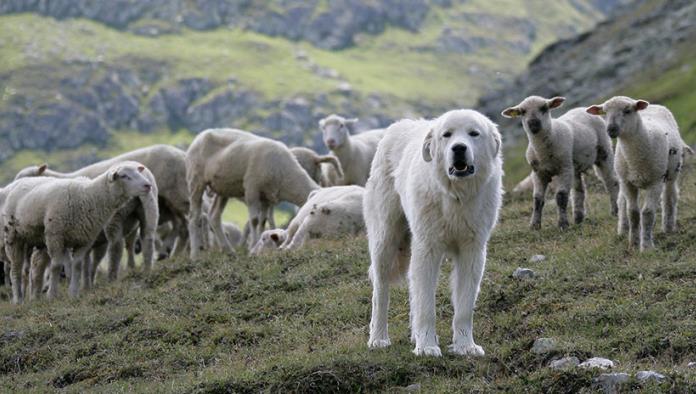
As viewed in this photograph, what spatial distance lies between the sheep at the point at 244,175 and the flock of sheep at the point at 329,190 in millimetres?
27

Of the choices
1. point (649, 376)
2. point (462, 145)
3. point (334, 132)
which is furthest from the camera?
point (334, 132)

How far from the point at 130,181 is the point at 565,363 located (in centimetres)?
1080

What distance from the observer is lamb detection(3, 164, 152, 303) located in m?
18.1

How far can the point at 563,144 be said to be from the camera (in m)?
17.3

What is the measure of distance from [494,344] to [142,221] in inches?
426

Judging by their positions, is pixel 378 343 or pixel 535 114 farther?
pixel 535 114

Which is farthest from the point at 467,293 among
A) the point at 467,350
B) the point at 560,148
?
the point at 560,148

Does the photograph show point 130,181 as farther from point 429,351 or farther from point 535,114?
point 429,351

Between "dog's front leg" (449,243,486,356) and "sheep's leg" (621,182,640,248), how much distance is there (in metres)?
5.27

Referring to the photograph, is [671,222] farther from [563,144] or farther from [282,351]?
[282,351]

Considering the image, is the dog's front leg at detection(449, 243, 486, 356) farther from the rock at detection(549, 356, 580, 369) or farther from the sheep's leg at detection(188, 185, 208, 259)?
the sheep's leg at detection(188, 185, 208, 259)

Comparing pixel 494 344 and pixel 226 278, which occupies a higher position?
pixel 494 344

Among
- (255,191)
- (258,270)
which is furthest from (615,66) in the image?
(258,270)

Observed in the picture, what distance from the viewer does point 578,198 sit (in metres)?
18.0
